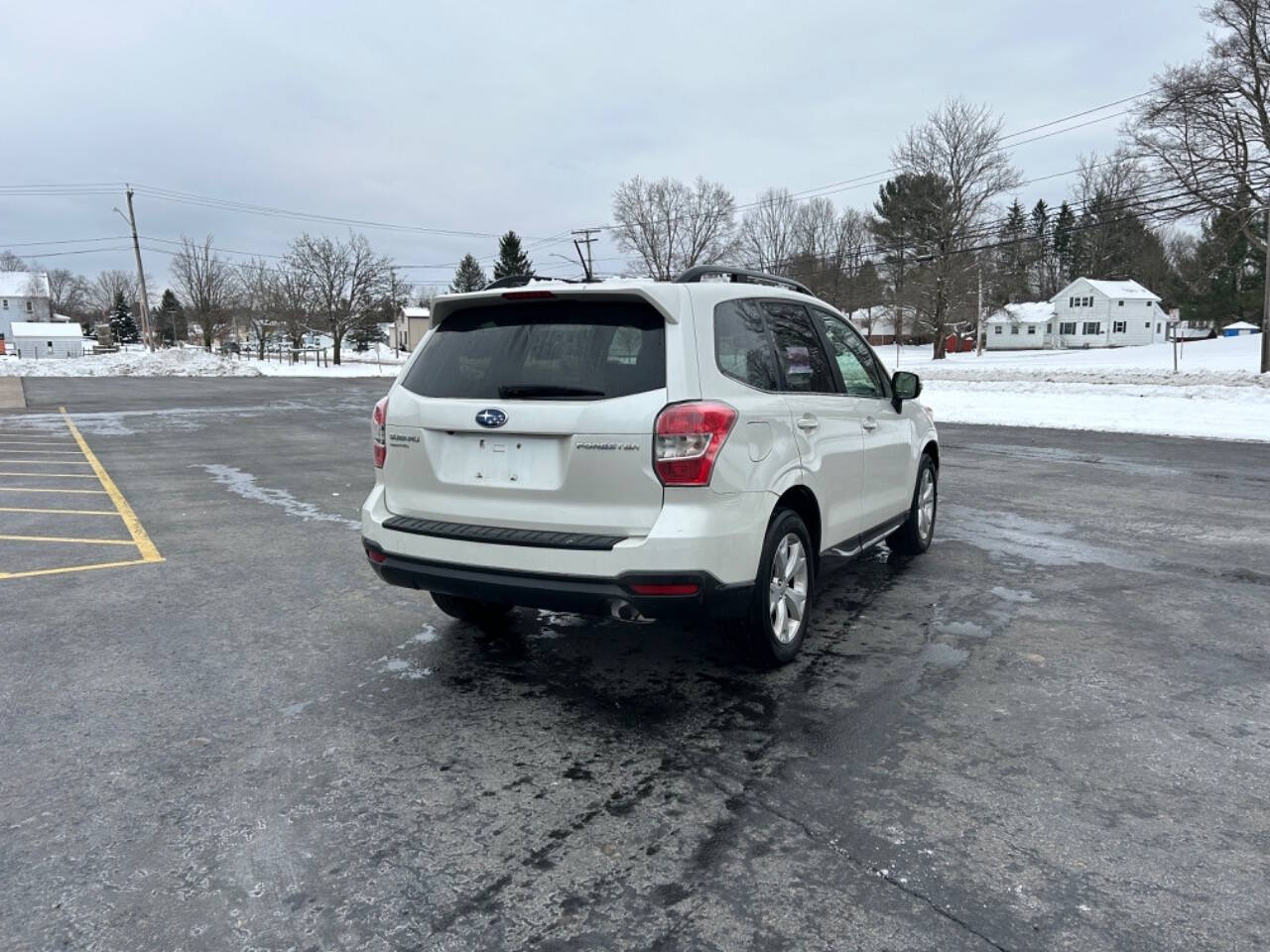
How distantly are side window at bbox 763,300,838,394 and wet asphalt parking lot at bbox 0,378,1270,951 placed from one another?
1.36 meters

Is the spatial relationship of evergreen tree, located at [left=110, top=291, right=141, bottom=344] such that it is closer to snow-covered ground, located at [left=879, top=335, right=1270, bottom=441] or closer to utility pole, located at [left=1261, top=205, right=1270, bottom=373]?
snow-covered ground, located at [left=879, top=335, right=1270, bottom=441]

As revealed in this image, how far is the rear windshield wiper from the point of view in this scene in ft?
11.8

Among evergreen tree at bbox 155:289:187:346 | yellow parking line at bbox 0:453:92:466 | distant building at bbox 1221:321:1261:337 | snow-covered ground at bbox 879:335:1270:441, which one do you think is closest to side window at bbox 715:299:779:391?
yellow parking line at bbox 0:453:92:466

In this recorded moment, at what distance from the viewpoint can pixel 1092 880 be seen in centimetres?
253

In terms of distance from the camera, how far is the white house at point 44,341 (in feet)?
295

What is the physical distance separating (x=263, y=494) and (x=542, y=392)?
6687 mm

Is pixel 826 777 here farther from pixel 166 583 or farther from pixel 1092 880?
pixel 166 583

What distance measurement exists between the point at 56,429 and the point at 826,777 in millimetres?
17802

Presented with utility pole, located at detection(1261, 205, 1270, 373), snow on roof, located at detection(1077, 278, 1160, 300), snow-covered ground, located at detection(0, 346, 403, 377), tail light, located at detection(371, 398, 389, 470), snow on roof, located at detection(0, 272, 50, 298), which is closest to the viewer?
tail light, located at detection(371, 398, 389, 470)

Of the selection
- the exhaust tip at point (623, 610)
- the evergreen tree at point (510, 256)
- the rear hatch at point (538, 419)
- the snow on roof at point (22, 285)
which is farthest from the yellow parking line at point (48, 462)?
the snow on roof at point (22, 285)

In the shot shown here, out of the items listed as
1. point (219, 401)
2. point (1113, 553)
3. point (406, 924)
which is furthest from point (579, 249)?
point (406, 924)

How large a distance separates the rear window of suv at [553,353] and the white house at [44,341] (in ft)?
334

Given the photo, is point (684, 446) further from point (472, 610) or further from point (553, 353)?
point (472, 610)

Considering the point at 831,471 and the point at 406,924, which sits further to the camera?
the point at 831,471
